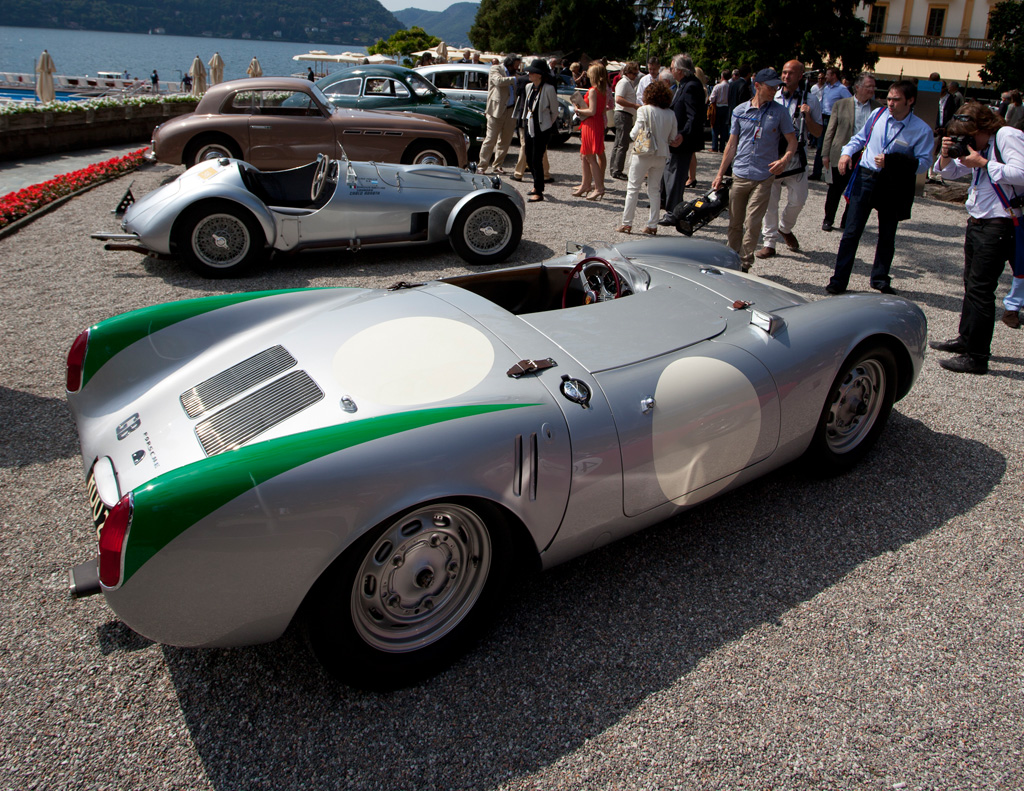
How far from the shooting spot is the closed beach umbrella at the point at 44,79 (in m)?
17.9

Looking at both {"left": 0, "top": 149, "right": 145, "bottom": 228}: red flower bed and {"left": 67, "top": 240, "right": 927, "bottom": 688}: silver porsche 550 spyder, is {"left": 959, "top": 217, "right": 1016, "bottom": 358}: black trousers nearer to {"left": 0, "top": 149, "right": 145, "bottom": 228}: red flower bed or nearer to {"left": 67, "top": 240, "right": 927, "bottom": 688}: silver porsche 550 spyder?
{"left": 67, "top": 240, "right": 927, "bottom": 688}: silver porsche 550 spyder

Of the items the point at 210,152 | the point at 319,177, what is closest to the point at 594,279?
the point at 319,177

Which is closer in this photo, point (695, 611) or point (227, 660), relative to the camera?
point (227, 660)

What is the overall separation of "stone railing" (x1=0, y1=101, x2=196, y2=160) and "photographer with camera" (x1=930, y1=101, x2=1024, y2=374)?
15.2m

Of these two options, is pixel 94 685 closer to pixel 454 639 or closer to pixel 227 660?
pixel 227 660

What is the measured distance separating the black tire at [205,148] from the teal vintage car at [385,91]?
2.63m

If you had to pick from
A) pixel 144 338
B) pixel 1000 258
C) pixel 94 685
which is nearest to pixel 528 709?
pixel 94 685

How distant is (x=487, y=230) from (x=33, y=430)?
4336 millimetres

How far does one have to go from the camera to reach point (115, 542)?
1.88 meters

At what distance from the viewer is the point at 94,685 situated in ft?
7.54

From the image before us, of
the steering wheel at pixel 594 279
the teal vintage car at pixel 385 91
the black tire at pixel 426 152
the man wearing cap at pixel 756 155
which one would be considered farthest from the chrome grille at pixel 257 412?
the teal vintage car at pixel 385 91

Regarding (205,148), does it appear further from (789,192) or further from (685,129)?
(789,192)

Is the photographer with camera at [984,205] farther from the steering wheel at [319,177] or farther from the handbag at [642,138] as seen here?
the steering wheel at [319,177]

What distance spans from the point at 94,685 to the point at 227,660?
→ 40cm
